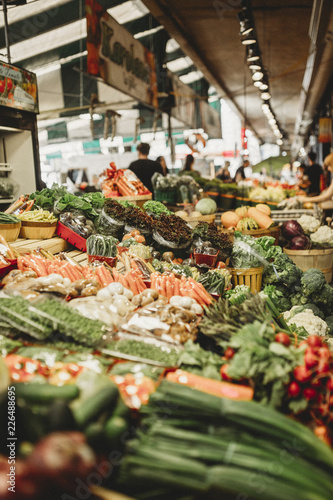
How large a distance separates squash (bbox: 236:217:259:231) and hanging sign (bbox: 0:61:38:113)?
3.79m

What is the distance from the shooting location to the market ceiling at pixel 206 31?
7488 mm

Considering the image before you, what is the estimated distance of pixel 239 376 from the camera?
6.32 ft

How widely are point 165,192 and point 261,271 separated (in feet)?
9.55

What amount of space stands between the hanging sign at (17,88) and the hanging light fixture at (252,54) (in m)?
4.28

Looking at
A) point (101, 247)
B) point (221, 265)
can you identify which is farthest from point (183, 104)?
point (101, 247)

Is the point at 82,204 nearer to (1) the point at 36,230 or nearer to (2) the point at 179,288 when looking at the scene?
(1) the point at 36,230

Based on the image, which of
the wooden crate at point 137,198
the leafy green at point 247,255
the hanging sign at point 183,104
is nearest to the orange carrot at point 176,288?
the leafy green at point 247,255

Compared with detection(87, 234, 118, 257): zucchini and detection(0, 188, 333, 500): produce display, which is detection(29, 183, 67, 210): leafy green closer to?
detection(87, 234, 118, 257): zucchini

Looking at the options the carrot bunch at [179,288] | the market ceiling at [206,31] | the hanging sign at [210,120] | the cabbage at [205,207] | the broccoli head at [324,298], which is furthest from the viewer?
the hanging sign at [210,120]

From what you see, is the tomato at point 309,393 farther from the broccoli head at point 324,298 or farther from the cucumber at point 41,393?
the broccoli head at point 324,298

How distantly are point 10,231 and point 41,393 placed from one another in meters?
2.96

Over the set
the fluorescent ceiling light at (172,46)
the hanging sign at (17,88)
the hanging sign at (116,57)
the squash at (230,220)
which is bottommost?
the squash at (230,220)

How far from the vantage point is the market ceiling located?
24.6ft

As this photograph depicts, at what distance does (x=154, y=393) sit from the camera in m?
1.69
